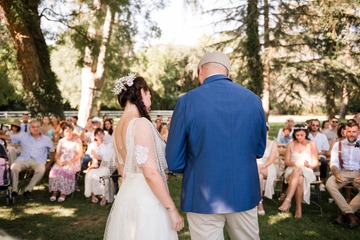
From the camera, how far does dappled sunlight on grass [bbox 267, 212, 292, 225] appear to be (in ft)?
17.6

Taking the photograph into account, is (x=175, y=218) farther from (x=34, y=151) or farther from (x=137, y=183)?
(x=34, y=151)

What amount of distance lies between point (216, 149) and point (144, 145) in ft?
1.70

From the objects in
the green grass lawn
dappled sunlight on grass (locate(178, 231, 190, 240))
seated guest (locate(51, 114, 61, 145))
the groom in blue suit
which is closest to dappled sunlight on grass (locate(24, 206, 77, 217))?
the green grass lawn

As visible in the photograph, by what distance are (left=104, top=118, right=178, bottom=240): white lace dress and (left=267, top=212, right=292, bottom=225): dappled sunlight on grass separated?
323cm

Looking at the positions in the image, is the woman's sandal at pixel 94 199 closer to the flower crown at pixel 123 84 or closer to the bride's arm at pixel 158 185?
the flower crown at pixel 123 84

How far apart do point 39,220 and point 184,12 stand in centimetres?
1210

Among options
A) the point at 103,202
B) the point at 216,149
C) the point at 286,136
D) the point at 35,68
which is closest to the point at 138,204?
the point at 216,149

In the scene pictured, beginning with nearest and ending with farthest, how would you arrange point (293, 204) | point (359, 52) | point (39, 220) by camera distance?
point (39, 220) → point (293, 204) → point (359, 52)

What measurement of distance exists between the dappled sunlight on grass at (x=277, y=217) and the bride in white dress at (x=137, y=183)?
3.21m

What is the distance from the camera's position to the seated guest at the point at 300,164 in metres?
5.83

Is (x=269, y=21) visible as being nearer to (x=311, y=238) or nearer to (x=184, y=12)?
(x=184, y=12)

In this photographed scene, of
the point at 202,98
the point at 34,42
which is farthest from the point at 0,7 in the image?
the point at 202,98

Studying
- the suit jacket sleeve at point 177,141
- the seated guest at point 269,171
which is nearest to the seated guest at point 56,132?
the seated guest at point 269,171

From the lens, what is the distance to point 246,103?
2.18 metres
